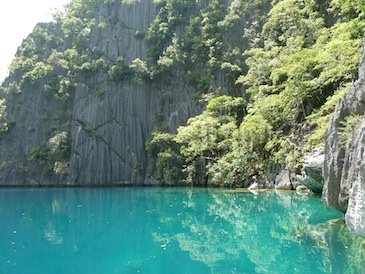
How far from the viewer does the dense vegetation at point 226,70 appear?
1883 centimetres

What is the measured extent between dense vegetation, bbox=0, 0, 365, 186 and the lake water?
7.11 metres

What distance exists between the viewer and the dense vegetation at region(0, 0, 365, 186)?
741 inches

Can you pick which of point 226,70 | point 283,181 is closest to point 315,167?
point 283,181

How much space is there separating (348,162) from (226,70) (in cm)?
2647

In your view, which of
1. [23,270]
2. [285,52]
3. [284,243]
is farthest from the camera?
[285,52]

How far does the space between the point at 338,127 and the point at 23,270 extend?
7.22m

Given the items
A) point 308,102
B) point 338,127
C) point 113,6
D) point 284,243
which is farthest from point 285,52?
point 113,6

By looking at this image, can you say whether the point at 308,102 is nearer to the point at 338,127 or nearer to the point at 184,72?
the point at 338,127

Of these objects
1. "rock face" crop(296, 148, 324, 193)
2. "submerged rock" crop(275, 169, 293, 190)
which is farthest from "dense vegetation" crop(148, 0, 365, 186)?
"rock face" crop(296, 148, 324, 193)

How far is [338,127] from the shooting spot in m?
8.30

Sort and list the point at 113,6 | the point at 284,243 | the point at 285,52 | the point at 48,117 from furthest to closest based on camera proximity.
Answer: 1. the point at 113,6
2. the point at 48,117
3. the point at 285,52
4. the point at 284,243

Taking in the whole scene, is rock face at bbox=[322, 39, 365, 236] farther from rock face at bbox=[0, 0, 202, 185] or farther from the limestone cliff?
rock face at bbox=[0, 0, 202, 185]

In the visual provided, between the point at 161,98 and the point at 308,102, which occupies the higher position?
the point at 161,98

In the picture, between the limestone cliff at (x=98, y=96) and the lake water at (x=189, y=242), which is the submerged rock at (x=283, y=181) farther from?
the limestone cliff at (x=98, y=96)
